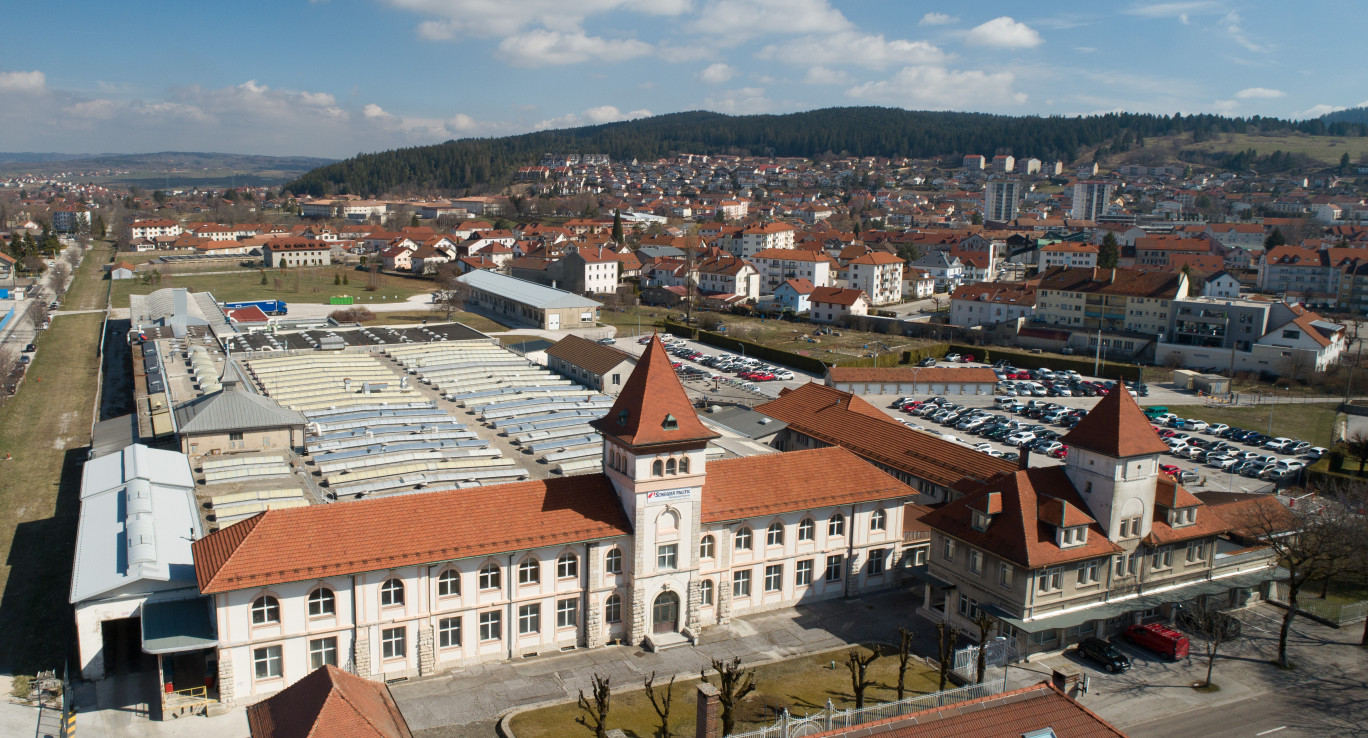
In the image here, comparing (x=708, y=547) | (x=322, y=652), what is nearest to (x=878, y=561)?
(x=708, y=547)

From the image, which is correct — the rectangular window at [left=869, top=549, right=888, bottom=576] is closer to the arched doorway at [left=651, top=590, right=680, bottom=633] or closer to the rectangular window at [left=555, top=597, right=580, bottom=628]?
the arched doorway at [left=651, top=590, right=680, bottom=633]

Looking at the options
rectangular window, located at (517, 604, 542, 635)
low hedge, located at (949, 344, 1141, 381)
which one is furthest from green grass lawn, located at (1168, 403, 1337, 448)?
rectangular window, located at (517, 604, 542, 635)

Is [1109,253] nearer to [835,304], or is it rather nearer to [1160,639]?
[835,304]

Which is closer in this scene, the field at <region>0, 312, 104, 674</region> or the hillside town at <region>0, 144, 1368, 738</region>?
the hillside town at <region>0, 144, 1368, 738</region>

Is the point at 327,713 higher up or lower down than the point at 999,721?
lower down

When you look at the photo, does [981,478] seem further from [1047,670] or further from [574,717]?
Result: [574,717]

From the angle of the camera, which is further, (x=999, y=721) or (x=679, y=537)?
(x=679, y=537)

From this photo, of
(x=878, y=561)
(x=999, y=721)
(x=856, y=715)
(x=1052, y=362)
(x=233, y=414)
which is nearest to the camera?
(x=999, y=721)
